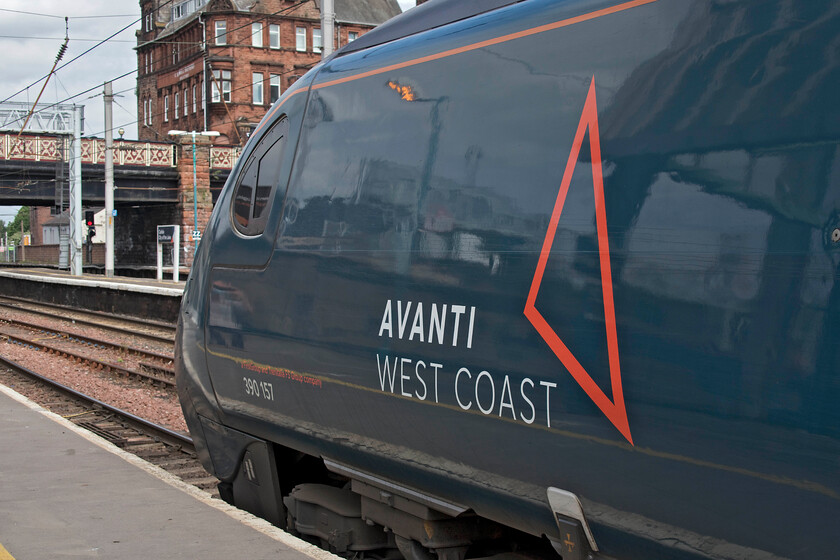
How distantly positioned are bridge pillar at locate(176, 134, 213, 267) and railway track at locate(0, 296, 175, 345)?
1501cm

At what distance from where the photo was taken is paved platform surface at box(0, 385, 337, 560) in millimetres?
5223

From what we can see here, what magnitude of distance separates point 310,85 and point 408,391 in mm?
1916

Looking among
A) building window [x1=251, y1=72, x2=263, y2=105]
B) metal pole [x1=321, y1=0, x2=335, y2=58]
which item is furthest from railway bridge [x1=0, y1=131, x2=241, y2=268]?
metal pole [x1=321, y1=0, x2=335, y2=58]

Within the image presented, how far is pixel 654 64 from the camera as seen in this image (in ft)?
10.3

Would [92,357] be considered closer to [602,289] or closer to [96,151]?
[602,289]

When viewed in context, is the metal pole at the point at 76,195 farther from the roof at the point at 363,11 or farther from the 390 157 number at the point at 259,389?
the 390 157 number at the point at 259,389

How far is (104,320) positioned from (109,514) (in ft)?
66.4

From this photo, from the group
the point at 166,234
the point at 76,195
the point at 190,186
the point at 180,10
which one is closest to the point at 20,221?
the point at 180,10

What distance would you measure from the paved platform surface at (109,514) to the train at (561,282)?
1.68 ft

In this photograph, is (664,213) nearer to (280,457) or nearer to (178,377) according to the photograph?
(280,457)

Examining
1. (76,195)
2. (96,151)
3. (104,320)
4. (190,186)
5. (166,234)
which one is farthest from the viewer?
(190,186)

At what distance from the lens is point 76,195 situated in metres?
42.5

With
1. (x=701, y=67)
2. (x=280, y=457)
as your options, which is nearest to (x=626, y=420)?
(x=701, y=67)

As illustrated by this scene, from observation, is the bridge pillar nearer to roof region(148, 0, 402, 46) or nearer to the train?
roof region(148, 0, 402, 46)
